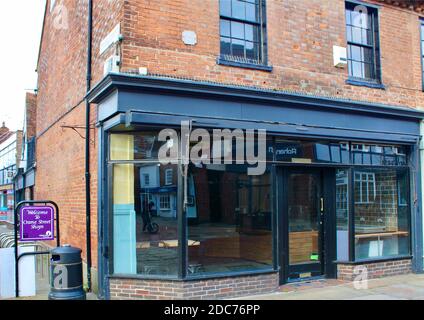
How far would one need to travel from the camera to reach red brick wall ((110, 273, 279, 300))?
7363 mm

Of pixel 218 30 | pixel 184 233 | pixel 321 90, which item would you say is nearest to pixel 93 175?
pixel 184 233

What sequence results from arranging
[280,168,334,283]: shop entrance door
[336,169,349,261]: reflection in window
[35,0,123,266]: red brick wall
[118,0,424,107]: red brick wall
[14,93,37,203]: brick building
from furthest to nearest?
[14,93,37,203]: brick building < [336,169,349,261]: reflection in window < [280,168,334,283]: shop entrance door < [35,0,123,266]: red brick wall < [118,0,424,107]: red brick wall

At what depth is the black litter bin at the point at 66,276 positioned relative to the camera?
6.44 metres

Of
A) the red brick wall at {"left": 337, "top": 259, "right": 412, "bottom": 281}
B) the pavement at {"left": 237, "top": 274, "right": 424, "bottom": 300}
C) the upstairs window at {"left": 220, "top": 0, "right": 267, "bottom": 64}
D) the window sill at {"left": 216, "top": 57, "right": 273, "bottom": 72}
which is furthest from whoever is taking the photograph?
the red brick wall at {"left": 337, "top": 259, "right": 412, "bottom": 281}

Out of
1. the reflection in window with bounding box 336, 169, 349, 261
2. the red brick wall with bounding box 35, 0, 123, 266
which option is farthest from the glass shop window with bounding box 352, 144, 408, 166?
the red brick wall with bounding box 35, 0, 123, 266

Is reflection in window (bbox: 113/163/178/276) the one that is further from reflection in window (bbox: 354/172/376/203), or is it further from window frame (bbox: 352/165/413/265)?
reflection in window (bbox: 354/172/376/203)

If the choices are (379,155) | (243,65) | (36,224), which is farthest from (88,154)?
(379,155)

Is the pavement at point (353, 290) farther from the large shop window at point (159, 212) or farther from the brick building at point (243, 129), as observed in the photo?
the large shop window at point (159, 212)

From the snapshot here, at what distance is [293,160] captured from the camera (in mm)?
8711

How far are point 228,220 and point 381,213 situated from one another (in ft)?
12.8

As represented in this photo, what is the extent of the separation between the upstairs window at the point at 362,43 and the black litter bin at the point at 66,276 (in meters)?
6.75

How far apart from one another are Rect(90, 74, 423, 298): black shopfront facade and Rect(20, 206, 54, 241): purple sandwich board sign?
1.02 metres

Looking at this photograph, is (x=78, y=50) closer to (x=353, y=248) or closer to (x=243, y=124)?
(x=243, y=124)

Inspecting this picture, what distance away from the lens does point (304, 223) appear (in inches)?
355
